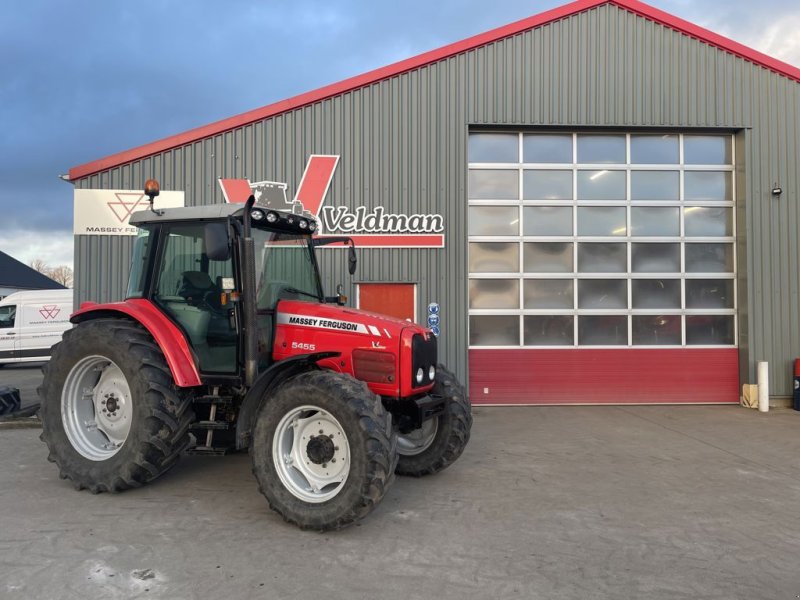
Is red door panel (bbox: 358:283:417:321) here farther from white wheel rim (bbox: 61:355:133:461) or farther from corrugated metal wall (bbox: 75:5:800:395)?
white wheel rim (bbox: 61:355:133:461)

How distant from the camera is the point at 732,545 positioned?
12.6ft

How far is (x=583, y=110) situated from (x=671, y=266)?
10.4 ft

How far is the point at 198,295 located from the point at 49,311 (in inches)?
510

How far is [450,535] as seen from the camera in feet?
12.9

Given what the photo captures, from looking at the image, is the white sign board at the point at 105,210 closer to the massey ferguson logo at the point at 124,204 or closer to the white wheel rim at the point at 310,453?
the massey ferguson logo at the point at 124,204

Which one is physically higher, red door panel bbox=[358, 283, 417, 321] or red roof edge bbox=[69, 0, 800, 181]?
red roof edge bbox=[69, 0, 800, 181]

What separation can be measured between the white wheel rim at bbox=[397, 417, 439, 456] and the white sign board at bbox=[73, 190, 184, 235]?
19.4ft

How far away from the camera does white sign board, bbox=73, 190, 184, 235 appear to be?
29.3 ft

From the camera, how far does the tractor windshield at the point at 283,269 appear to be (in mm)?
4609

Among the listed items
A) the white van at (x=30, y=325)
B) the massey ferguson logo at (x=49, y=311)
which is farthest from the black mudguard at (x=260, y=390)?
→ the massey ferguson logo at (x=49, y=311)

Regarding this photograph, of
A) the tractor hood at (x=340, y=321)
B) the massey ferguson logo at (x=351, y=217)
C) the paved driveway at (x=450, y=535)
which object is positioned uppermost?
the massey ferguson logo at (x=351, y=217)

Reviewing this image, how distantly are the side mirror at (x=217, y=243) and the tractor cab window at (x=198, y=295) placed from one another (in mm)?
316

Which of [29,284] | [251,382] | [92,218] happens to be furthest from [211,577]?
[29,284]

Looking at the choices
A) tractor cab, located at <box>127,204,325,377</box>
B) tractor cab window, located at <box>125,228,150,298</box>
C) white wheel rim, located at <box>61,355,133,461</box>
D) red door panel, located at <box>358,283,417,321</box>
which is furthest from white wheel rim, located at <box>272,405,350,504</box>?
red door panel, located at <box>358,283,417,321</box>
